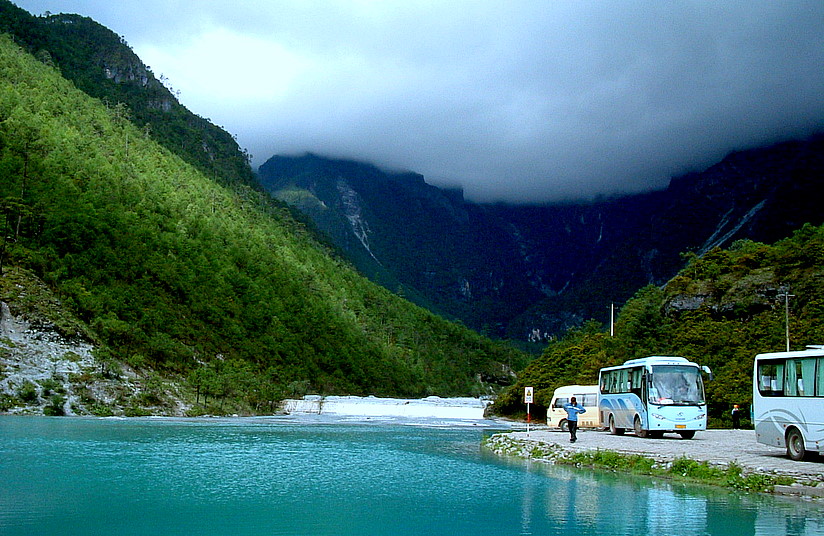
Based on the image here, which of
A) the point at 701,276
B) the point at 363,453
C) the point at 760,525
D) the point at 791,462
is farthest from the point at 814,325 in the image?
the point at 760,525

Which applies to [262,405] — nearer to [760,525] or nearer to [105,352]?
[105,352]

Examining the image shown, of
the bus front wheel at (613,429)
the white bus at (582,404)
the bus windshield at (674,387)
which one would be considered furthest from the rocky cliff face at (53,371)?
the bus windshield at (674,387)

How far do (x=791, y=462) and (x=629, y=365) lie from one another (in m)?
14.5

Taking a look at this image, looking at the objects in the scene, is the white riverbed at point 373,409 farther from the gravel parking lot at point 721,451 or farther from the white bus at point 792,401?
the white bus at point 792,401

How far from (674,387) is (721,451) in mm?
7213

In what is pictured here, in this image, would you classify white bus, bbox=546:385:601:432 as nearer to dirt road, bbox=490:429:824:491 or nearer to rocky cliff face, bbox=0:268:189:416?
dirt road, bbox=490:429:824:491

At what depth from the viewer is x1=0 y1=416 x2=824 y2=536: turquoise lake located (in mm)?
15719

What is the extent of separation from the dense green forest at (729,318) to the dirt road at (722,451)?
12.1m

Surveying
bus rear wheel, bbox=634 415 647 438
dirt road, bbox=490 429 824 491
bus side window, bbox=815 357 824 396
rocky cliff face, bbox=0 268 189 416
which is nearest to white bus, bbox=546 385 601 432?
bus rear wheel, bbox=634 415 647 438

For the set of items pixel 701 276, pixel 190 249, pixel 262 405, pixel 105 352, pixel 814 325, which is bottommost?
pixel 262 405

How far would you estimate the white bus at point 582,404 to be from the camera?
163 ft

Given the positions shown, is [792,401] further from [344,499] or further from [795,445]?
[344,499]

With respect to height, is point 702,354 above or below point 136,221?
below

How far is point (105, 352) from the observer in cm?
7581
